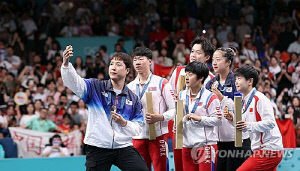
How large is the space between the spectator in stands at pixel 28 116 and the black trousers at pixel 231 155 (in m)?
6.21

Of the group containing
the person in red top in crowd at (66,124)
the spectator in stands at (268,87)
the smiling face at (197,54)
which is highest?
the smiling face at (197,54)

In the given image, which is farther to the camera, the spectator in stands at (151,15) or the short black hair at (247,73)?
the spectator in stands at (151,15)

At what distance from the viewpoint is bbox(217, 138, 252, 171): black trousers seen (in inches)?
337

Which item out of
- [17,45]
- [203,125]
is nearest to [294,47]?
[17,45]

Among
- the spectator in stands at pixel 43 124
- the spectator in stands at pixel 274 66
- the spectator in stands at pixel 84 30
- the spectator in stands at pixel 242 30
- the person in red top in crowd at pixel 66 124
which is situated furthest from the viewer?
the spectator in stands at pixel 242 30

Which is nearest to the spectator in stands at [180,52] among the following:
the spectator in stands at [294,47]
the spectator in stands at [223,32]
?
the spectator in stands at [223,32]

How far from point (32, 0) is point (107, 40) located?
10.2ft

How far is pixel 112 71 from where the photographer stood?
7590 millimetres

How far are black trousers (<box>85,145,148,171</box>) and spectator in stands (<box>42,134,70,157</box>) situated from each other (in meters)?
5.42

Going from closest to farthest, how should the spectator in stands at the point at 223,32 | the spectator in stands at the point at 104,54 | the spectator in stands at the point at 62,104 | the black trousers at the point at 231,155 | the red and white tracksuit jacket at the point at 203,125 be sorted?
the red and white tracksuit jacket at the point at 203,125
the black trousers at the point at 231,155
the spectator in stands at the point at 62,104
the spectator in stands at the point at 104,54
the spectator in stands at the point at 223,32

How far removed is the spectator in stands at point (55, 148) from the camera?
1279cm

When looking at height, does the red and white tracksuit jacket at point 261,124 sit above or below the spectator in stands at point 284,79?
below

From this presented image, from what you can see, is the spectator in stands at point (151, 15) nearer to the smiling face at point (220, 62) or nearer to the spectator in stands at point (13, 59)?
the spectator in stands at point (13, 59)

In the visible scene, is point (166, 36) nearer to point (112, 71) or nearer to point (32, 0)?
point (32, 0)
